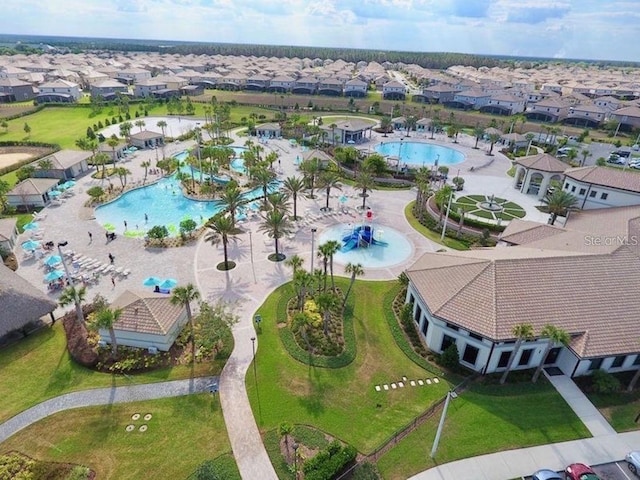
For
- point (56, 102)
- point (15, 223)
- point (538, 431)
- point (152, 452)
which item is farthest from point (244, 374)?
point (56, 102)

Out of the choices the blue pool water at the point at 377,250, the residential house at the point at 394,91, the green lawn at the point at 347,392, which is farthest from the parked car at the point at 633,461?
the residential house at the point at 394,91

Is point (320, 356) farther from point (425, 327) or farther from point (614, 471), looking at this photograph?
point (614, 471)

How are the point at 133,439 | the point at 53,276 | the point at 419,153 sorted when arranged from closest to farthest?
1. the point at 133,439
2. the point at 53,276
3. the point at 419,153

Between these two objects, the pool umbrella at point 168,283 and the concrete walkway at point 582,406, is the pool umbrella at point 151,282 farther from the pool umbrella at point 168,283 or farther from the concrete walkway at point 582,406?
the concrete walkway at point 582,406

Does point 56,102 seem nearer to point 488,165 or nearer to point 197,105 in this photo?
point 197,105

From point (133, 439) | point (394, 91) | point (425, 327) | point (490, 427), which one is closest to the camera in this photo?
point (133, 439)

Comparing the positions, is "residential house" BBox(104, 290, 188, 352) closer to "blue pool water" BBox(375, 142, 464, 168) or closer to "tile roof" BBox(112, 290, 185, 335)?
"tile roof" BBox(112, 290, 185, 335)

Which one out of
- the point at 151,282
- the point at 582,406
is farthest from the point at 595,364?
the point at 151,282
